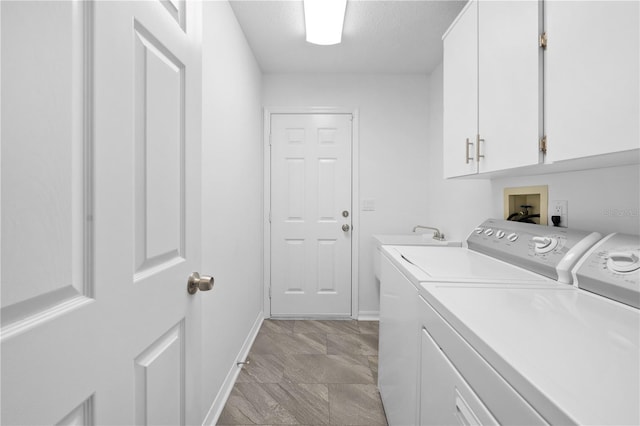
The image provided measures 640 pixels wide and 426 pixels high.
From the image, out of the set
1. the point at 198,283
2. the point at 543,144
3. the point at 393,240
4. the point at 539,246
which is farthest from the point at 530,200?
the point at 198,283

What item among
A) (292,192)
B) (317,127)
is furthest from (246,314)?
(317,127)

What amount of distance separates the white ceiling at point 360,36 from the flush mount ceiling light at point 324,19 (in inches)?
4.2

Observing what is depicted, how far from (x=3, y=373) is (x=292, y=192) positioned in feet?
9.33

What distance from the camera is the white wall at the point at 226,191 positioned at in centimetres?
166

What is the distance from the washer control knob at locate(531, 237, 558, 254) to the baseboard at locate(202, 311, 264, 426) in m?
1.76

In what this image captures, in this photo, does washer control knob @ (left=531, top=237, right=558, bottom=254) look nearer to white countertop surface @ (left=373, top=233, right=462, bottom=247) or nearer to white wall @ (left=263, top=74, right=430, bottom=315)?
white countertop surface @ (left=373, top=233, right=462, bottom=247)

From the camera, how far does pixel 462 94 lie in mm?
1682

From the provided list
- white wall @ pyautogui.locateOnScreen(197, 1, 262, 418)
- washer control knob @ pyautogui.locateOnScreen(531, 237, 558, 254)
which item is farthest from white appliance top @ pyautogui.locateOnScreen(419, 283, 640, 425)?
white wall @ pyautogui.locateOnScreen(197, 1, 262, 418)

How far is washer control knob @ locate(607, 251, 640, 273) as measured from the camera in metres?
0.92

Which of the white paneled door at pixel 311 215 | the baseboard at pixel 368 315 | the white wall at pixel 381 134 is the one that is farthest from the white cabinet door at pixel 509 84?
the baseboard at pixel 368 315

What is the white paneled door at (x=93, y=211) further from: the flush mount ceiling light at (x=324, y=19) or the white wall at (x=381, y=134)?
the white wall at (x=381, y=134)

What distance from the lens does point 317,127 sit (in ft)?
10.4

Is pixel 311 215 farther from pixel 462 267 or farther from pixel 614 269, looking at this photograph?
pixel 614 269

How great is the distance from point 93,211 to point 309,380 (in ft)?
6.46
